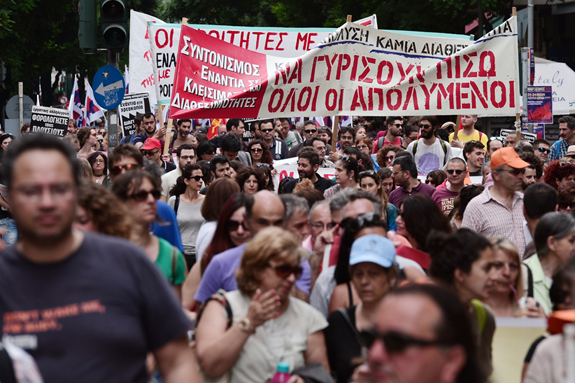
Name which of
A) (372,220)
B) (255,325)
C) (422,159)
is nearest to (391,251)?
(372,220)

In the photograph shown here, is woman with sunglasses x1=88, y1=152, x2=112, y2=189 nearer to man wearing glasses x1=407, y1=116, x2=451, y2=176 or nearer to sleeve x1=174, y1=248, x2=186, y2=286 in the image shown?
man wearing glasses x1=407, y1=116, x2=451, y2=176

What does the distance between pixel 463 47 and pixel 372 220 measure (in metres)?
6.96

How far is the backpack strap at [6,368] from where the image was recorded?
8.05 feet

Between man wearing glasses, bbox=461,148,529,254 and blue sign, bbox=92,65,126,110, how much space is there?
5.45m

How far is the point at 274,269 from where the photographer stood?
3645mm

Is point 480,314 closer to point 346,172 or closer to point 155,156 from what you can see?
point 346,172

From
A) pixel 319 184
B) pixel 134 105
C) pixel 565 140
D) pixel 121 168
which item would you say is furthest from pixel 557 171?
pixel 134 105

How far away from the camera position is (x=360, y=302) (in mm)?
4090

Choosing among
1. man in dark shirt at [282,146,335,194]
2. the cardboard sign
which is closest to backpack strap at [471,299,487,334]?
man in dark shirt at [282,146,335,194]

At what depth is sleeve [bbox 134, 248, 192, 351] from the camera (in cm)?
255

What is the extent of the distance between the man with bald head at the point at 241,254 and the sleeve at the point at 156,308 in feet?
5.38

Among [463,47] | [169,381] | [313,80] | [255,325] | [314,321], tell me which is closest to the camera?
[169,381]

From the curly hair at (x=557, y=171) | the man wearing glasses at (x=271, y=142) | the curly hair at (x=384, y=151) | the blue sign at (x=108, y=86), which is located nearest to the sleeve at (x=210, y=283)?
the curly hair at (x=557, y=171)

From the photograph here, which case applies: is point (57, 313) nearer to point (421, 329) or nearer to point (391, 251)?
point (421, 329)
